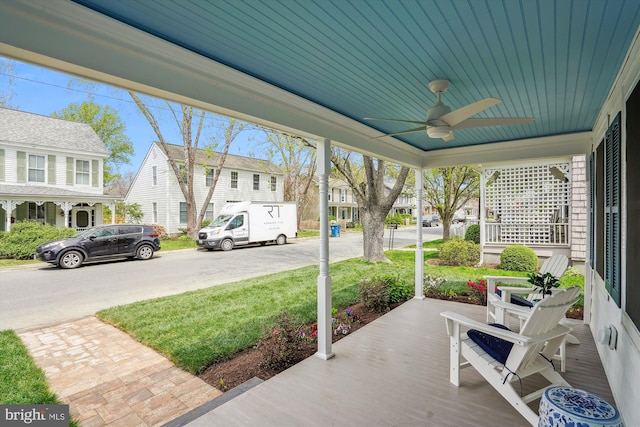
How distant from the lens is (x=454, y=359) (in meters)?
2.82

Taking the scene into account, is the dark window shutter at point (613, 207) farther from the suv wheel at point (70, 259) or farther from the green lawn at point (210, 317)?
the suv wheel at point (70, 259)

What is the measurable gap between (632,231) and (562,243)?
7716 mm

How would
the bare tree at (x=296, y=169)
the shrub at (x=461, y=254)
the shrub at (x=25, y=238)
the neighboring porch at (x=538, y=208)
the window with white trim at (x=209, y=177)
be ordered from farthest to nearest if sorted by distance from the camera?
1. the bare tree at (x=296, y=169)
2. the window with white trim at (x=209, y=177)
3. the shrub at (x=461, y=254)
4. the shrub at (x=25, y=238)
5. the neighboring porch at (x=538, y=208)

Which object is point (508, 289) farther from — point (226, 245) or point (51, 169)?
point (51, 169)

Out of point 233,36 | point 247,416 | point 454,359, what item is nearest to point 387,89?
point 233,36

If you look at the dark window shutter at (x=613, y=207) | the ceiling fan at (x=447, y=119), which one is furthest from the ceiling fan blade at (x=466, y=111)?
the dark window shutter at (x=613, y=207)

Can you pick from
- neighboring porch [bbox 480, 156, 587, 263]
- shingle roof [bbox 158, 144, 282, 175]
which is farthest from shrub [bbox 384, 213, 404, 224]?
neighboring porch [bbox 480, 156, 587, 263]

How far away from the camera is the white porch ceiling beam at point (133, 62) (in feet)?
4.85

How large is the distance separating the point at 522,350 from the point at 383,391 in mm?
1139

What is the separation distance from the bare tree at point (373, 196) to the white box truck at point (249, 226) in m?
5.81

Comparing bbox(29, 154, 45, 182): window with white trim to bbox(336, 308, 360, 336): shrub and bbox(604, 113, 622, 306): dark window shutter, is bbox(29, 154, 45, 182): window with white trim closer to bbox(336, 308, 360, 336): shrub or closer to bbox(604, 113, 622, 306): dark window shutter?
bbox(336, 308, 360, 336): shrub

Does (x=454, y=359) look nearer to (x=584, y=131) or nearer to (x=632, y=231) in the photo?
(x=632, y=231)

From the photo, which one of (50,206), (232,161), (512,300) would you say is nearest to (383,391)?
(512,300)

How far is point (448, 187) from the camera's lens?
1312 cm
